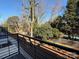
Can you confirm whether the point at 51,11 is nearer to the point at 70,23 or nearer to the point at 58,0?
the point at 58,0

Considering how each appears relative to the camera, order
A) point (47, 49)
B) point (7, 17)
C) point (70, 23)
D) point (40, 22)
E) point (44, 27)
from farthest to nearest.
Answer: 1. point (7, 17)
2. point (70, 23)
3. point (40, 22)
4. point (44, 27)
5. point (47, 49)

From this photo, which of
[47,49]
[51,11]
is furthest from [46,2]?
[47,49]

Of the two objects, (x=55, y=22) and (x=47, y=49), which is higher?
(x=55, y=22)

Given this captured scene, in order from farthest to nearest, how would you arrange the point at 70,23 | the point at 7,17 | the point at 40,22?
the point at 7,17 → the point at 70,23 → the point at 40,22

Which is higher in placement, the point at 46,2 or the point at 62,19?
the point at 46,2

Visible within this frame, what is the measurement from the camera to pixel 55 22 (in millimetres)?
Result: 16344

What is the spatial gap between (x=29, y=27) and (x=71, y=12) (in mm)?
6232

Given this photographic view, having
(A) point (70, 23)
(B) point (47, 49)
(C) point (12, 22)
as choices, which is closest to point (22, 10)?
(C) point (12, 22)

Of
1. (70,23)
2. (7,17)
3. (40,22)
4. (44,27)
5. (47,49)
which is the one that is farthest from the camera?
(7,17)

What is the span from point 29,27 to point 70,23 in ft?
19.0

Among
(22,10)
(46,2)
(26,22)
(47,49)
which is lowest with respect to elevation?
(47,49)

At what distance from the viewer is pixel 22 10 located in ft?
41.8

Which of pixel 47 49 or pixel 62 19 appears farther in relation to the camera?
pixel 62 19

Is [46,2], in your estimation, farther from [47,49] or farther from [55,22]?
[47,49]
